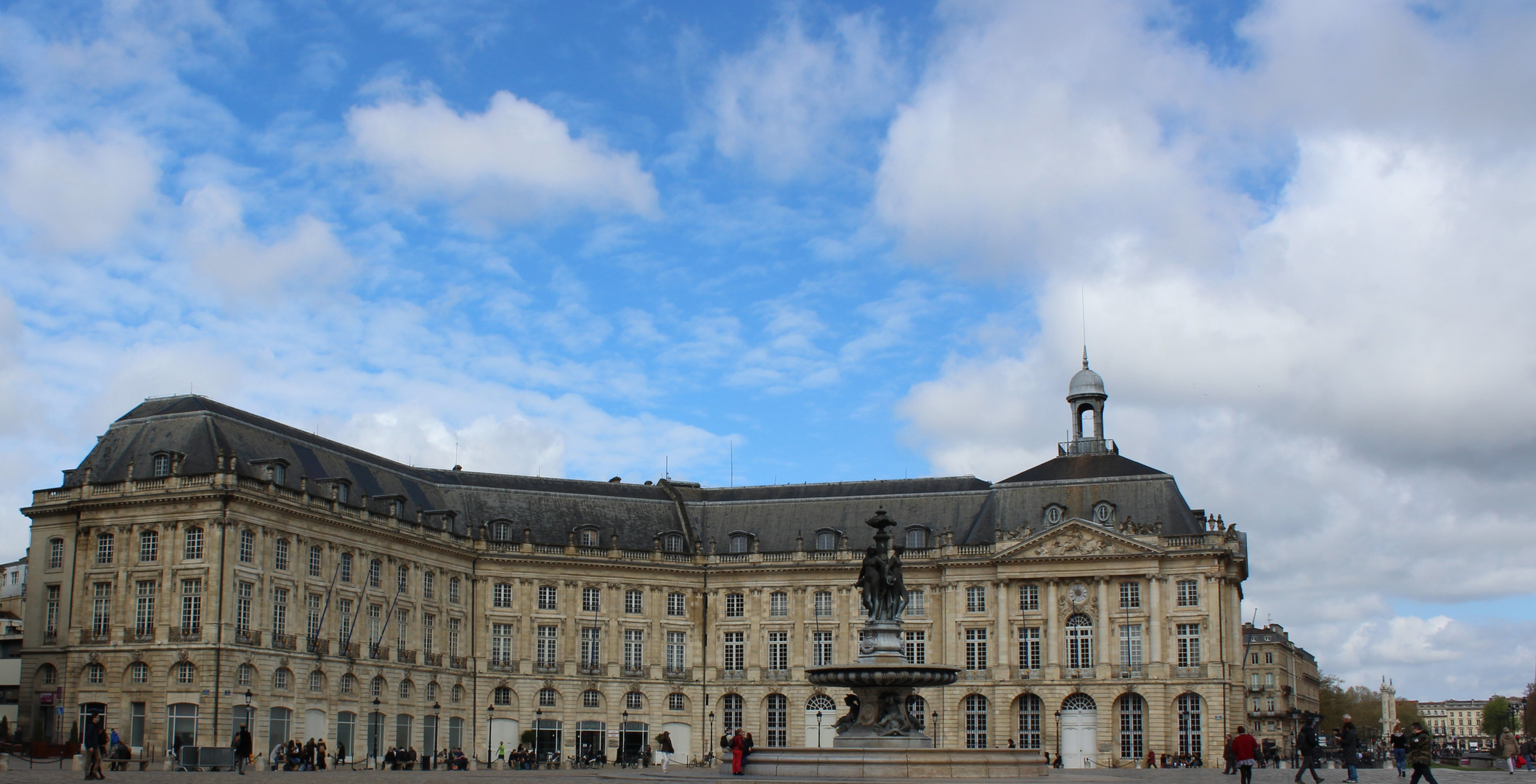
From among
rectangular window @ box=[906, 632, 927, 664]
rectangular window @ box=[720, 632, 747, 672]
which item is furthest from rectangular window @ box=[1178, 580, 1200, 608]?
rectangular window @ box=[720, 632, 747, 672]

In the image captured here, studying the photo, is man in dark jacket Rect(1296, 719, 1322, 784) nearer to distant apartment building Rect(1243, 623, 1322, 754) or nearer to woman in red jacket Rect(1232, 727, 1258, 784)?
woman in red jacket Rect(1232, 727, 1258, 784)

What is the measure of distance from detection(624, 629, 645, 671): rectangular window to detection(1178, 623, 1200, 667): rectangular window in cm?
2728

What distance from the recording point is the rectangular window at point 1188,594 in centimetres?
7475

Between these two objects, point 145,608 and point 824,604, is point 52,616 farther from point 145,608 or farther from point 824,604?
point 824,604

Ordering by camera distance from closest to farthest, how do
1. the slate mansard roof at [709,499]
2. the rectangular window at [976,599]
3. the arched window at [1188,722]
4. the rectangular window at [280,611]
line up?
the rectangular window at [280,611] → the slate mansard roof at [709,499] → the arched window at [1188,722] → the rectangular window at [976,599]

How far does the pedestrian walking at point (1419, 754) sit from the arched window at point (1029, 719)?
43898mm

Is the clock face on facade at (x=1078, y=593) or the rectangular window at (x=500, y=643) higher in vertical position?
the clock face on facade at (x=1078, y=593)

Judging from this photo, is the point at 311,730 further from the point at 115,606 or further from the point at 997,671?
the point at 997,671

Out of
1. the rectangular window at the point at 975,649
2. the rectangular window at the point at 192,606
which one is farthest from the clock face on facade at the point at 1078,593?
the rectangular window at the point at 192,606

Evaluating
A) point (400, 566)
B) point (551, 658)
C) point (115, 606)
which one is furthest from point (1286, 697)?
point (115, 606)

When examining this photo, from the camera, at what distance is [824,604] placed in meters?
80.3

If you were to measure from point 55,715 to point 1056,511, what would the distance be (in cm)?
4674

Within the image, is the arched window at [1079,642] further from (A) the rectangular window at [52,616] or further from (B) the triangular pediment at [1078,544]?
(A) the rectangular window at [52,616]

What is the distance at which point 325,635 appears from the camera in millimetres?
64938
